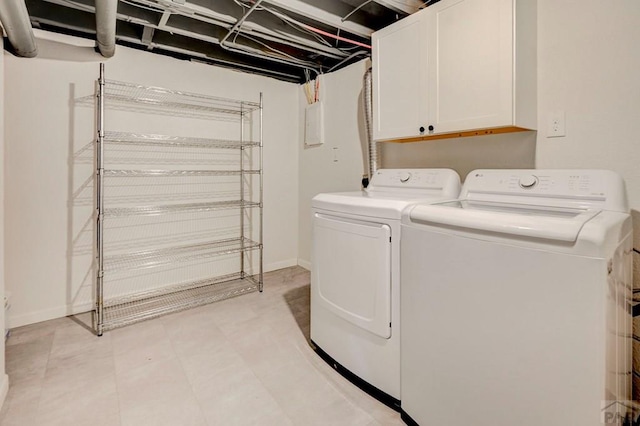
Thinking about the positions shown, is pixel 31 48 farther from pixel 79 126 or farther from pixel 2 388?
pixel 2 388

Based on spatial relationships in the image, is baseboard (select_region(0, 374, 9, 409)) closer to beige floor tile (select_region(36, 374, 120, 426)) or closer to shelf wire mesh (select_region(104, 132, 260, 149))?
beige floor tile (select_region(36, 374, 120, 426))

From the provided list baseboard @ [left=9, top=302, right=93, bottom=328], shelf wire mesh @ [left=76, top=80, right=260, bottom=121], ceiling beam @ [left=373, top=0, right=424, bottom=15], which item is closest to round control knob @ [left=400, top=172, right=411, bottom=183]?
ceiling beam @ [left=373, top=0, right=424, bottom=15]

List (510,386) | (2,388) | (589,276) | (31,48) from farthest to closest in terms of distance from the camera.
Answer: (31,48) → (2,388) → (510,386) → (589,276)

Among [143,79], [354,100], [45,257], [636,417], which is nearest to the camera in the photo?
[636,417]

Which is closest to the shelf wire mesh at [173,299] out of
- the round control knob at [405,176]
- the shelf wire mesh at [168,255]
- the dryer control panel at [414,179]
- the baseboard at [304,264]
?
the shelf wire mesh at [168,255]

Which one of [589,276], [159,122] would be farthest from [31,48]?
[589,276]

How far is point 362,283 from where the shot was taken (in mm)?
1529

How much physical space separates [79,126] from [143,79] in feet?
2.02

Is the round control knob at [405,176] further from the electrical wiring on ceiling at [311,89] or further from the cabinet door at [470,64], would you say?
the electrical wiring on ceiling at [311,89]

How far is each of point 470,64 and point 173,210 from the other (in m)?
2.24

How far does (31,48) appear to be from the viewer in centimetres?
202

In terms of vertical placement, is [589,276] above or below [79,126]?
below

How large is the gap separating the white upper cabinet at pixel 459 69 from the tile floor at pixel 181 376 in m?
1.49

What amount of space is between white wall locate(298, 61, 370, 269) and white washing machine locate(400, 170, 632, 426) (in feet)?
5.31
